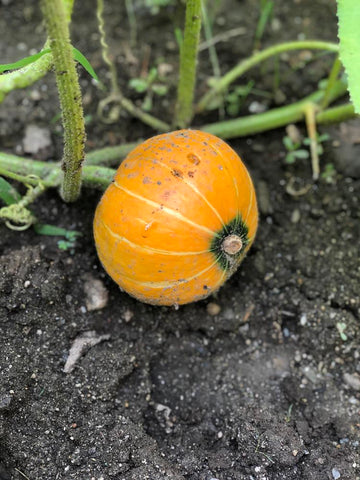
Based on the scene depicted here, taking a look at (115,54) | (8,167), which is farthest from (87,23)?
(8,167)

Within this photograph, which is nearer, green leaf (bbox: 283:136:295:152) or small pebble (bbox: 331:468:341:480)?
small pebble (bbox: 331:468:341:480)

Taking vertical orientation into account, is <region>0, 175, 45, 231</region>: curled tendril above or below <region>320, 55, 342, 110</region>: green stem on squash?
below

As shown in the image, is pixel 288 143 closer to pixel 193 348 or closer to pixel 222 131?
pixel 222 131

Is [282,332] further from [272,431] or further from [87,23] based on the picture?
[87,23]

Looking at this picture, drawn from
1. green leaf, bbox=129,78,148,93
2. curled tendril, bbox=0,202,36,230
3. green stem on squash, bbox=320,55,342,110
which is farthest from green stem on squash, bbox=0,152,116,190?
green stem on squash, bbox=320,55,342,110

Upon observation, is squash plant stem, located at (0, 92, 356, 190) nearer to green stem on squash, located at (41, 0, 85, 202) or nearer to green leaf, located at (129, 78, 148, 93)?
green stem on squash, located at (41, 0, 85, 202)

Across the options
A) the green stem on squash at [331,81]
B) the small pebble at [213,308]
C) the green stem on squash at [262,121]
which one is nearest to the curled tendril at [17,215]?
the small pebble at [213,308]
